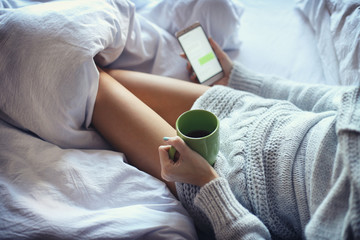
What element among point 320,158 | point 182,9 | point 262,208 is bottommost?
point 262,208

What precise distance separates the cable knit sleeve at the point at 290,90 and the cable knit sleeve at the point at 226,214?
0.36m

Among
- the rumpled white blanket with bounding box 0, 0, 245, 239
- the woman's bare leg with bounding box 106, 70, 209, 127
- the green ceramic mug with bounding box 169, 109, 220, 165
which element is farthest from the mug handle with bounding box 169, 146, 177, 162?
the woman's bare leg with bounding box 106, 70, 209, 127

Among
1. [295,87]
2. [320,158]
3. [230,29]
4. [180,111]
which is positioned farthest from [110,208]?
[230,29]

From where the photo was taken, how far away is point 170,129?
2.30 ft

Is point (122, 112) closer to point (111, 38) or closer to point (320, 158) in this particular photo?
point (111, 38)

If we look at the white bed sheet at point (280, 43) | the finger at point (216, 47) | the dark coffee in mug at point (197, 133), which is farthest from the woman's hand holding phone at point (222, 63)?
the dark coffee in mug at point (197, 133)

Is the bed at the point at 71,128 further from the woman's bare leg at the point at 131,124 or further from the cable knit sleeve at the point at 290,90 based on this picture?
the cable knit sleeve at the point at 290,90

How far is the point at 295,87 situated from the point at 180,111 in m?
0.35

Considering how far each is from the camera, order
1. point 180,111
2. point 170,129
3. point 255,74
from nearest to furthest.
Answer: point 170,129
point 180,111
point 255,74

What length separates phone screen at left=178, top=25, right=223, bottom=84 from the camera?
100cm

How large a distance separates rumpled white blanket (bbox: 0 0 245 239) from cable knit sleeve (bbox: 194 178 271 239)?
0.07 m

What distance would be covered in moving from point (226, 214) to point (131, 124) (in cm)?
31

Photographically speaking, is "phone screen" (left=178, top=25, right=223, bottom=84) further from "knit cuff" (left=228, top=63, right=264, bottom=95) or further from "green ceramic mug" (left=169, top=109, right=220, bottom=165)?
"green ceramic mug" (left=169, top=109, right=220, bottom=165)

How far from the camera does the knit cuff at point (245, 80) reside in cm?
93
